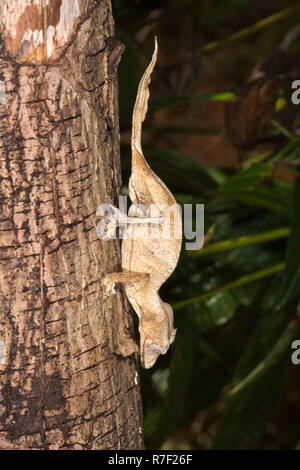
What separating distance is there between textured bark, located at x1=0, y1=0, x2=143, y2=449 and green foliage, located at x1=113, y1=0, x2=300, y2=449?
Result: 45cm

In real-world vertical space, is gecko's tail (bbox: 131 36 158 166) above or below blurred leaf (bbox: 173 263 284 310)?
above

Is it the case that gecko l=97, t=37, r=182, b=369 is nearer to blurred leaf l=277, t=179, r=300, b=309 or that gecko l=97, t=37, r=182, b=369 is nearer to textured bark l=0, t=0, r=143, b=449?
textured bark l=0, t=0, r=143, b=449

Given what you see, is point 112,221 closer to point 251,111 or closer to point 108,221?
point 108,221

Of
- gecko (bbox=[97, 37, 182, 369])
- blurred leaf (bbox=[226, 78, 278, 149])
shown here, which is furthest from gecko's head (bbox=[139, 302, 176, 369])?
blurred leaf (bbox=[226, 78, 278, 149])

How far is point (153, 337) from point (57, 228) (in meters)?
0.23

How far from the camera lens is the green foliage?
4.06ft

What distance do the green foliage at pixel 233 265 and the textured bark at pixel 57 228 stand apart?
447 millimetres

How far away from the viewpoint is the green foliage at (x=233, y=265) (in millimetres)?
1236

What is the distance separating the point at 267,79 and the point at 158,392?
2.38ft

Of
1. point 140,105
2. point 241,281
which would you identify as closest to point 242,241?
point 241,281

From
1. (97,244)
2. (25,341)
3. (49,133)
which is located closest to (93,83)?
(49,133)

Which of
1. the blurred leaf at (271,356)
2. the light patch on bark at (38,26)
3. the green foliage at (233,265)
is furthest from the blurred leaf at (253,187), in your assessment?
the light patch on bark at (38,26)
